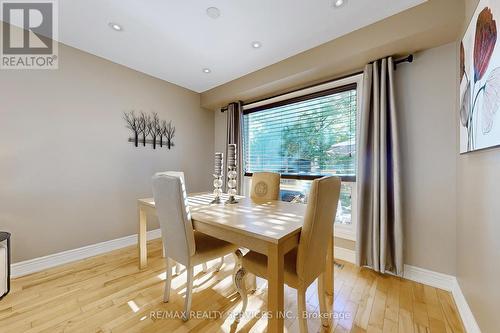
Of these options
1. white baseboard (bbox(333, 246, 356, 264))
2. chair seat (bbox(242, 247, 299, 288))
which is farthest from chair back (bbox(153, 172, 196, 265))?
white baseboard (bbox(333, 246, 356, 264))

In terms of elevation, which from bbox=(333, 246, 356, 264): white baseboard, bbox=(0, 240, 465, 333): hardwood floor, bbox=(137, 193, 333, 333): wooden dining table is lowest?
bbox=(0, 240, 465, 333): hardwood floor

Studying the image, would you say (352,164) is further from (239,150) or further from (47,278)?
(47,278)

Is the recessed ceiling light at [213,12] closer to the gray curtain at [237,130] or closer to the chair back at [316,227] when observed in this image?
the gray curtain at [237,130]

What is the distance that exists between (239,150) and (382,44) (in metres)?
2.23

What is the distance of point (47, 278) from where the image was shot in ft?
6.42

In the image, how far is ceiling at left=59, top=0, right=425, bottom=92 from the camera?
169cm

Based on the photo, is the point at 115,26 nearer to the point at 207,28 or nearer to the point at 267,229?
the point at 207,28

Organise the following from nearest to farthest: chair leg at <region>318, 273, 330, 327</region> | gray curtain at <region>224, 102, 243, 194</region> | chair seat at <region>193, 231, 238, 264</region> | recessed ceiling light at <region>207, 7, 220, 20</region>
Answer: chair leg at <region>318, 273, 330, 327</region> → chair seat at <region>193, 231, 238, 264</region> → recessed ceiling light at <region>207, 7, 220, 20</region> → gray curtain at <region>224, 102, 243, 194</region>

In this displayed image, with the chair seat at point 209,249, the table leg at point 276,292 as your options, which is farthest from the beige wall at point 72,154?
the table leg at point 276,292

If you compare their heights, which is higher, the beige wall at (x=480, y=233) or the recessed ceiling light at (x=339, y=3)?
the recessed ceiling light at (x=339, y=3)

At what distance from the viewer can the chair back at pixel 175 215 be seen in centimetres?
142

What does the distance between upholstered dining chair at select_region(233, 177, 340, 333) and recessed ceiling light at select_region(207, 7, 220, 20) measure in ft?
5.59

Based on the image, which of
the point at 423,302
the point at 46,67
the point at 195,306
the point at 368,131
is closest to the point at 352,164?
the point at 368,131

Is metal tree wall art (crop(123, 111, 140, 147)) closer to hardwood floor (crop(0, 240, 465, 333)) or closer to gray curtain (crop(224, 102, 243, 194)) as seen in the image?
gray curtain (crop(224, 102, 243, 194))
